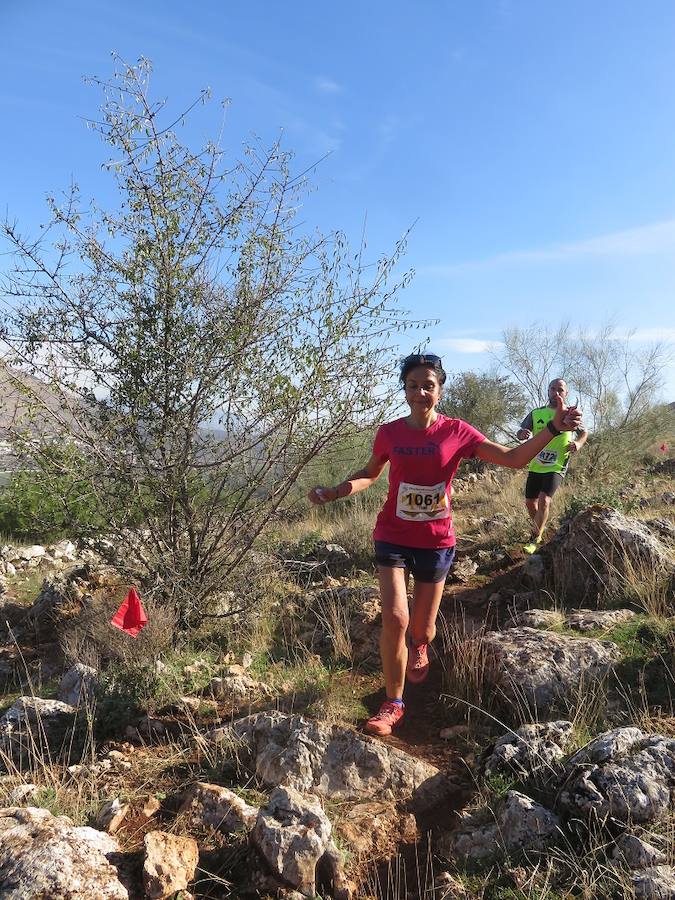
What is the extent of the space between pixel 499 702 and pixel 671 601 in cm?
167

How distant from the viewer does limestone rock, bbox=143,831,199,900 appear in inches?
80.0

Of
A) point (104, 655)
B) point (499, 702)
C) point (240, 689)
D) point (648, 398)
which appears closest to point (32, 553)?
point (104, 655)

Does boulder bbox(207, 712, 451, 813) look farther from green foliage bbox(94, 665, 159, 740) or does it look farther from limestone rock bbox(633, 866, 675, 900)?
limestone rock bbox(633, 866, 675, 900)

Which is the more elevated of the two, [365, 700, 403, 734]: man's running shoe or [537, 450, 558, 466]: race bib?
[537, 450, 558, 466]: race bib

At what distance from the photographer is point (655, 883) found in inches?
72.6

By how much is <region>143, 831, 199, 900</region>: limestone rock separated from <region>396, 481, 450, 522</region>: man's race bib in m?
1.85

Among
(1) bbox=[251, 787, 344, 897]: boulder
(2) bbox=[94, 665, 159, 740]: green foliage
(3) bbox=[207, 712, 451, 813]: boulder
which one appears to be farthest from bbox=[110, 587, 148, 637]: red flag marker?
(1) bbox=[251, 787, 344, 897]: boulder

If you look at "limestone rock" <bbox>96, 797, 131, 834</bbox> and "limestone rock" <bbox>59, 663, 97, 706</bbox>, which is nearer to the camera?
"limestone rock" <bbox>96, 797, 131, 834</bbox>

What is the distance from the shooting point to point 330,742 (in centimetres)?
288

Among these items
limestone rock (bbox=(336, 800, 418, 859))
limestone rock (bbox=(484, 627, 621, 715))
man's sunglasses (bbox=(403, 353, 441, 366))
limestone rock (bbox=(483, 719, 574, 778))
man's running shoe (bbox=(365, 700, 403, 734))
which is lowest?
limestone rock (bbox=(336, 800, 418, 859))

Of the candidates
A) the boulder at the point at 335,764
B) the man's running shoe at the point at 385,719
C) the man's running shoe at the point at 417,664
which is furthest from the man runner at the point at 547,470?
the boulder at the point at 335,764

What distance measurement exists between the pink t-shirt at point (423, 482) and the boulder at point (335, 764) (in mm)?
1062

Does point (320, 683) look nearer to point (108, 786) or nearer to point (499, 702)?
point (499, 702)

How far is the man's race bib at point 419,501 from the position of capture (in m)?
A: 3.36
